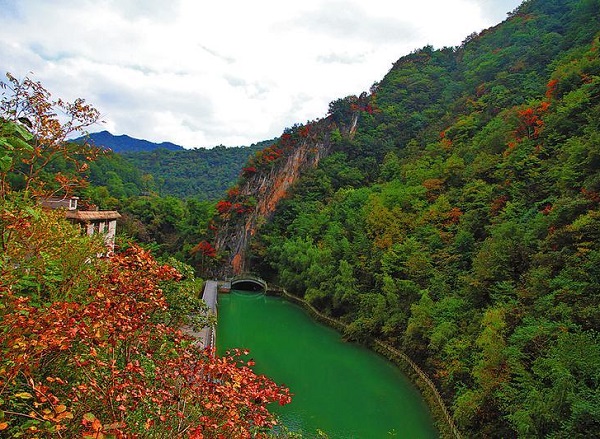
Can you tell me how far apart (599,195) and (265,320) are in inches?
724

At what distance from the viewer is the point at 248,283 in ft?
125

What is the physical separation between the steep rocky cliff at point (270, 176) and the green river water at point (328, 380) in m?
13.7

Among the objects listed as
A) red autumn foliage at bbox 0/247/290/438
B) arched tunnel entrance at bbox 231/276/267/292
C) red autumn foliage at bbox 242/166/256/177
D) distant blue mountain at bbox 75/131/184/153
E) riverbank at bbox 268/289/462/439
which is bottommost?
arched tunnel entrance at bbox 231/276/267/292

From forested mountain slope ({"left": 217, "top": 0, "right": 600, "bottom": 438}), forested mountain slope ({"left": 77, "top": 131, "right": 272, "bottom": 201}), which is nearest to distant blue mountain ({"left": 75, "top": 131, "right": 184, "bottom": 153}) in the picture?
forested mountain slope ({"left": 77, "top": 131, "right": 272, "bottom": 201})

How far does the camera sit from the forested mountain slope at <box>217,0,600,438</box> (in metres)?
10.7

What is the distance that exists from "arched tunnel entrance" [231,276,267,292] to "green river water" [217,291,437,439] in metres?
9.14

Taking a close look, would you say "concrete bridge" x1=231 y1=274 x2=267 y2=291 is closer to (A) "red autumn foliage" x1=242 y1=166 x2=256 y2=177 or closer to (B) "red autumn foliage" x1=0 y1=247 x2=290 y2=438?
(A) "red autumn foliage" x1=242 y1=166 x2=256 y2=177

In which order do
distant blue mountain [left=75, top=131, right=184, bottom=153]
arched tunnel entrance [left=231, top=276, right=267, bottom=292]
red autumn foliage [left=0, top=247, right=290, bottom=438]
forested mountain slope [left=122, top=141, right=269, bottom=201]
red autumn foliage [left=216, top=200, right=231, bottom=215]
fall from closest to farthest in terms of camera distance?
1. red autumn foliage [left=0, top=247, right=290, bottom=438]
2. arched tunnel entrance [left=231, top=276, right=267, bottom=292]
3. red autumn foliage [left=216, top=200, right=231, bottom=215]
4. forested mountain slope [left=122, top=141, right=269, bottom=201]
5. distant blue mountain [left=75, top=131, right=184, bottom=153]

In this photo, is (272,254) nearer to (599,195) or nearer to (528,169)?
(528,169)

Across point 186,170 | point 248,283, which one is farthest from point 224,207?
point 186,170

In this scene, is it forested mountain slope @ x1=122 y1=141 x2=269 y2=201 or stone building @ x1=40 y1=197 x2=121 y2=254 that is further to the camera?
forested mountain slope @ x1=122 y1=141 x2=269 y2=201

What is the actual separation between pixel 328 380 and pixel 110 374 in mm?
13903

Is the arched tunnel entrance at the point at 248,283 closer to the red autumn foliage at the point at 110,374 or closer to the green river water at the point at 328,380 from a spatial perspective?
the green river water at the point at 328,380

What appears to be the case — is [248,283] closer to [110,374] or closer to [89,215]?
[89,215]
